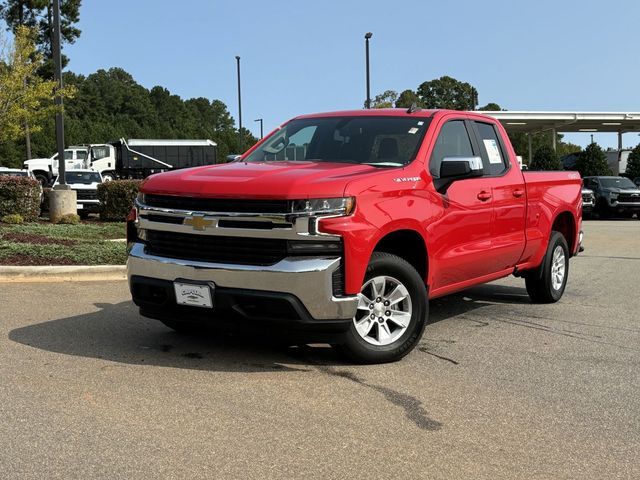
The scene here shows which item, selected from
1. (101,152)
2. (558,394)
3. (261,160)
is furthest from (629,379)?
(101,152)

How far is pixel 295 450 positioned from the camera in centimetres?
356

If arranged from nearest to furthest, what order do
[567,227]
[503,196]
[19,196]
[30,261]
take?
1. [503,196]
2. [567,227]
3. [30,261]
4. [19,196]

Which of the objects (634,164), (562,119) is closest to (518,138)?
(562,119)

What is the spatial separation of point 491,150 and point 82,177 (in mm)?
17436

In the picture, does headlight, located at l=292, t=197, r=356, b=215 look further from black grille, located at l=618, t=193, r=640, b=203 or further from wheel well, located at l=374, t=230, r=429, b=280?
black grille, located at l=618, t=193, r=640, b=203

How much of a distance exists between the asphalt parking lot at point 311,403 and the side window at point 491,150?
1494 millimetres

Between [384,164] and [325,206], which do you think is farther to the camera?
[384,164]

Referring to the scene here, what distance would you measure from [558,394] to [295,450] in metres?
1.94

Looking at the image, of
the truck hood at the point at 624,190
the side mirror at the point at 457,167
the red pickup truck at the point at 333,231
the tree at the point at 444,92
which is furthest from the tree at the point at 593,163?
the tree at the point at 444,92

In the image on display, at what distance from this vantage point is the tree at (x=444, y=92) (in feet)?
291

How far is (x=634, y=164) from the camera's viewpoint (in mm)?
35375

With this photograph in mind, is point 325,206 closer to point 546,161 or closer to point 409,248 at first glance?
point 409,248

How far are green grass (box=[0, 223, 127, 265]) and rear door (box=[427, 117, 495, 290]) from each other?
17.3 feet

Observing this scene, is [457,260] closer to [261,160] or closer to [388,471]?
[261,160]
